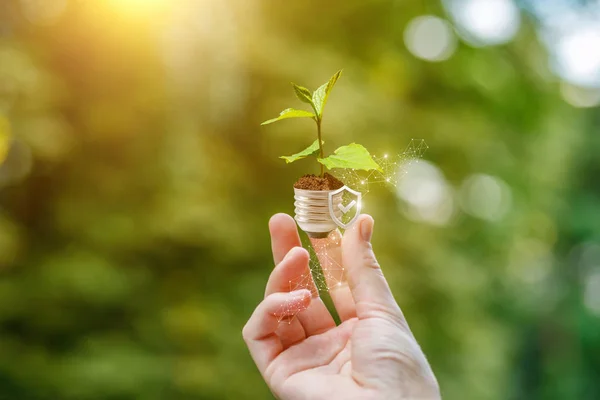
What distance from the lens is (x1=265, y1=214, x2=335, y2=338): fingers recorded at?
2.57ft

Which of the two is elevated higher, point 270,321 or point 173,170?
point 173,170

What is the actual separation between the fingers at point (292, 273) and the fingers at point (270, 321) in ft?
0.08

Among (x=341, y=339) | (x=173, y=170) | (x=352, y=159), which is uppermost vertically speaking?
(x=173, y=170)

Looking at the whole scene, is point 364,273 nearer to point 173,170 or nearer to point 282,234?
point 282,234

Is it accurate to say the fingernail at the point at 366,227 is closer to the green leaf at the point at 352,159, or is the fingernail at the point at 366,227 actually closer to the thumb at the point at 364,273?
the thumb at the point at 364,273

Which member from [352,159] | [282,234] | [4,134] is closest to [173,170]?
[4,134]

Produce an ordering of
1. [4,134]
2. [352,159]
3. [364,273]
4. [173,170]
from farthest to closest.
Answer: [173,170] → [4,134] → [364,273] → [352,159]

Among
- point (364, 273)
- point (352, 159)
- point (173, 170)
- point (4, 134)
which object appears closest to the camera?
point (352, 159)

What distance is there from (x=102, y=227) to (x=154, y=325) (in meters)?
0.41

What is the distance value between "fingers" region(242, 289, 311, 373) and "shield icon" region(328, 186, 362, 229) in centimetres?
11

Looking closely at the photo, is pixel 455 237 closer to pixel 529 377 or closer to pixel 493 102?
pixel 493 102

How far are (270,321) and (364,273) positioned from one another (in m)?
0.15

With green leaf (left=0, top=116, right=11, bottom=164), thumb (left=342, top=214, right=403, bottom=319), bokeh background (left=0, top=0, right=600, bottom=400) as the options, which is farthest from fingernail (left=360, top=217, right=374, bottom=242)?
green leaf (left=0, top=116, right=11, bottom=164)

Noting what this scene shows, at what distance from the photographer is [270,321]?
31.8 inches
